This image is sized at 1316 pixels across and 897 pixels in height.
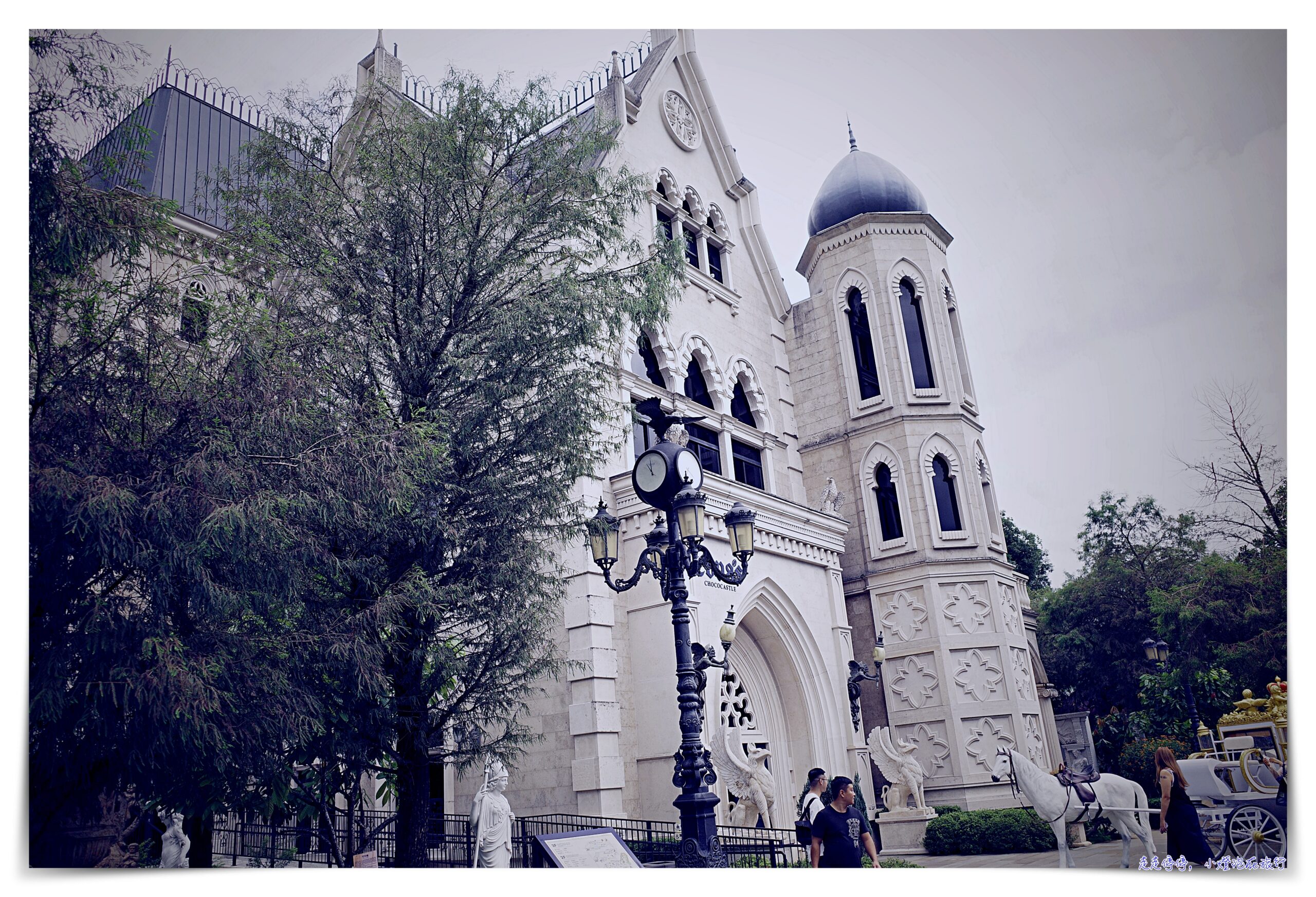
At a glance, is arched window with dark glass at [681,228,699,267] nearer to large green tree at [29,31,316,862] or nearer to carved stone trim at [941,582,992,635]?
carved stone trim at [941,582,992,635]

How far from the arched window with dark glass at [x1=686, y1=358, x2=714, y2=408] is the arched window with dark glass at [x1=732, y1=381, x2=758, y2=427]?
987 millimetres

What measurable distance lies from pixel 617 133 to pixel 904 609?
10313 millimetres

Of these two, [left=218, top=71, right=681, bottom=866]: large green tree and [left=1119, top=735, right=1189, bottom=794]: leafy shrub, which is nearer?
[left=218, top=71, right=681, bottom=866]: large green tree

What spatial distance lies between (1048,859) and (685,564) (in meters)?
7.70

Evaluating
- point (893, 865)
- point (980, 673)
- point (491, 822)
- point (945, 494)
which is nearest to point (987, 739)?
point (980, 673)

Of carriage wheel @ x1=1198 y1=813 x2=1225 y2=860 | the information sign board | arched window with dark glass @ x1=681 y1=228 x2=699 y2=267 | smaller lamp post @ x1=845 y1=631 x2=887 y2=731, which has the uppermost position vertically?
arched window with dark glass @ x1=681 y1=228 x2=699 y2=267

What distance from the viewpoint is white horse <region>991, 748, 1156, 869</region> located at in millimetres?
9469

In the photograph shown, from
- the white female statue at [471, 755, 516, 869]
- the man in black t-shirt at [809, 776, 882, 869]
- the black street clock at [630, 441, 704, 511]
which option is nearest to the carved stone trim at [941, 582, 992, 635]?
the man in black t-shirt at [809, 776, 882, 869]

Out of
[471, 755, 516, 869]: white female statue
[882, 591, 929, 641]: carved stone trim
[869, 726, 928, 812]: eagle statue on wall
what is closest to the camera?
[471, 755, 516, 869]: white female statue

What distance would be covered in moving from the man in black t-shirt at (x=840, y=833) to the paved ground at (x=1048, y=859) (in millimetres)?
3036

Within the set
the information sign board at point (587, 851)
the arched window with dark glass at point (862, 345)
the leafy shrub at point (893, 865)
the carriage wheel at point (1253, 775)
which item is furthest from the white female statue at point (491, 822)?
the arched window with dark glass at point (862, 345)

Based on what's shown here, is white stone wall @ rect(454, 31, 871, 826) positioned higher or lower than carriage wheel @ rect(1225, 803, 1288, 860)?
higher

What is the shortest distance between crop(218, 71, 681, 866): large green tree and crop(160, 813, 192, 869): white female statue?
225 cm

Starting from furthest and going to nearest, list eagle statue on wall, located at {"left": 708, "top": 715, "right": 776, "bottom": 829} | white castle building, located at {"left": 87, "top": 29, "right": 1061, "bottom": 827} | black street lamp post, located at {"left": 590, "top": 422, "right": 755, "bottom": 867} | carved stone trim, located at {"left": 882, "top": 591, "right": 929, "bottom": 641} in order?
1. carved stone trim, located at {"left": 882, "top": 591, "right": 929, "bottom": 641}
2. white castle building, located at {"left": 87, "top": 29, "right": 1061, "bottom": 827}
3. eagle statue on wall, located at {"left": 708, "top": 715, "right": 776, "bottom": 829}
4. black street lamp post, located at {"left": 590, "top": 422, "right": 755, "bottom": 867}
